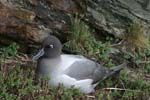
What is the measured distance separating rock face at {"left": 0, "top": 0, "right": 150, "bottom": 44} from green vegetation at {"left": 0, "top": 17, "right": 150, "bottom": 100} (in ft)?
0.52

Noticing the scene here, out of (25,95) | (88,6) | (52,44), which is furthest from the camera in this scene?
(88,6)

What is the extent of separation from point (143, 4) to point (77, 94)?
2234mm

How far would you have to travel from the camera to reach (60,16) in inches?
321

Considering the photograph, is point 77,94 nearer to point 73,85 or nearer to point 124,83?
point 73,85

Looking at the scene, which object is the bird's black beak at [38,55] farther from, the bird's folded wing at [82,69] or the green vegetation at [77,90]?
the bird's folded wing at [82,69]

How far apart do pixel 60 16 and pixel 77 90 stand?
1436mm

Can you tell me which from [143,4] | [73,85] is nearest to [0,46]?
[73,85]

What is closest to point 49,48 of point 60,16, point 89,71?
point 89,71

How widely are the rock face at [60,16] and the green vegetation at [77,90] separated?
0.52ft

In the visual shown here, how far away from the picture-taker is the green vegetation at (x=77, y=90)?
6.99 meters

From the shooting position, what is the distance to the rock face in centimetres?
776

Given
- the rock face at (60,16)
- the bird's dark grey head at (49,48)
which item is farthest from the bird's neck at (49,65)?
the rock face at (60,16)

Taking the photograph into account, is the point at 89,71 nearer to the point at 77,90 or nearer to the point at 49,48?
the point at 77,90

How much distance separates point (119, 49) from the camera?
8.41 metres
